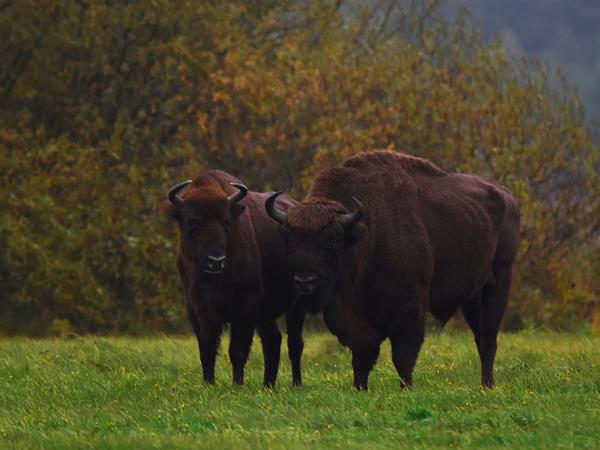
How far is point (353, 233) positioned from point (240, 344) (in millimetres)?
1975

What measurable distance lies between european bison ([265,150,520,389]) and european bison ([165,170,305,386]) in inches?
29.7

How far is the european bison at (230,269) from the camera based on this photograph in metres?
14.0

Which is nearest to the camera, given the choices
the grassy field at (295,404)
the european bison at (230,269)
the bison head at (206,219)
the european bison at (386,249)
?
the grassy field at (295,404)

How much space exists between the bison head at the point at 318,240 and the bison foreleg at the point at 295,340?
6.09 ft

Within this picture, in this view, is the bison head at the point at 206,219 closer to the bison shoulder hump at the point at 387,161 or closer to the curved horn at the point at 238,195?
the curved horn at the point at 238,195

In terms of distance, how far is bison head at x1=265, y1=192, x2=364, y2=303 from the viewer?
12742 millimetres

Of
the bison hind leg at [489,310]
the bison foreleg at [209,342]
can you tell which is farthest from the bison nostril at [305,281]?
the bison hind leg at [489,310]

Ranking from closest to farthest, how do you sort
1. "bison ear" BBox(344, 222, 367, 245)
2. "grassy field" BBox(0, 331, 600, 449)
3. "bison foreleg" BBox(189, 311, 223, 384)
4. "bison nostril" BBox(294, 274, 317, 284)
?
"grassy field" BBox(0, 331, 600, 449) < "bison nostril" BBox(294, 274, 317, 284) < "bison ear" BBox(344, 222, 367, 245) < "bison foreleg" BBox(189, 311, 223, 384)

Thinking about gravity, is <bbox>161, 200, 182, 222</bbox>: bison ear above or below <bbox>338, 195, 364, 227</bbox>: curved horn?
below

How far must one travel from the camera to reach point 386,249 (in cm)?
1342

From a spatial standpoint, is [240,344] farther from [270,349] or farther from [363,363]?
[363,363]

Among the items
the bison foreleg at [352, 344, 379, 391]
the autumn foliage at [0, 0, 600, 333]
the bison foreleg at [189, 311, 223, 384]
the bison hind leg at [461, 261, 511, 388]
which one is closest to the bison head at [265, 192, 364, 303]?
the bison foreleg at [352, 344, 379, 391]

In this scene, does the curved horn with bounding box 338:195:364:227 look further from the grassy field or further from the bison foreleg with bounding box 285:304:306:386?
the bison foreleg with bounding box 285:304:306:386

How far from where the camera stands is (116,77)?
29594 millimetres
